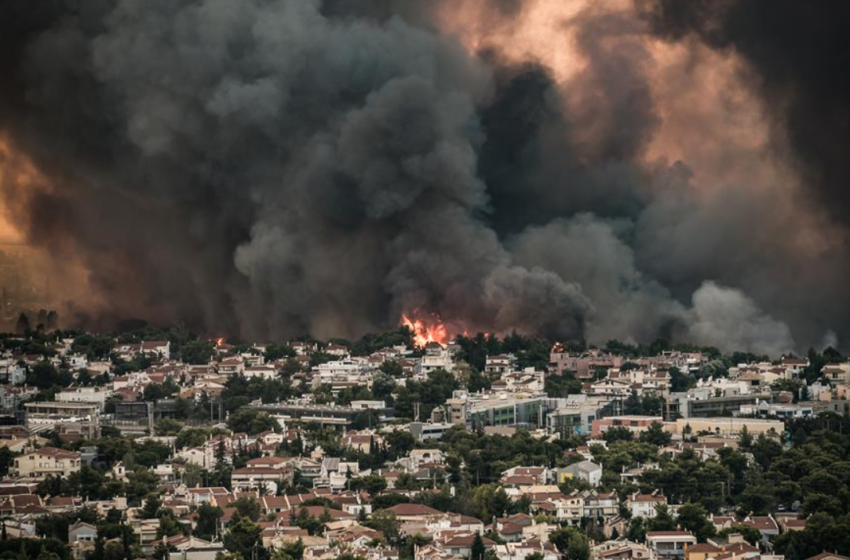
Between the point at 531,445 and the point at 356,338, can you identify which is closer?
the point at 531,445

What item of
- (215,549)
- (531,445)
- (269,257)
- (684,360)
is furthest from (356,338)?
(215,549)

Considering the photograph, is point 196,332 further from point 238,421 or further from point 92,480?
point 92,480

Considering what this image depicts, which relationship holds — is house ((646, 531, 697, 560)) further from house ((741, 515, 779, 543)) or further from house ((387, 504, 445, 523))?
house ((387, 504, 445, 523))

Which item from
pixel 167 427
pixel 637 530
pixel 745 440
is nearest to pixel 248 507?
pixel 637 530

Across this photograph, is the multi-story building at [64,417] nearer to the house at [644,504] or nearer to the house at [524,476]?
the house at [524,476]

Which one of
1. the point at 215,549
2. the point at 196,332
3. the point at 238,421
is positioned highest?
the point at 196,332

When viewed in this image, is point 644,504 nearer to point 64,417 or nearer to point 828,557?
point 828,557

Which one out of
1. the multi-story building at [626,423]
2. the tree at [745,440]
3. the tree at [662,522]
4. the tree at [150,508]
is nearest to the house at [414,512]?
the tree at [662,522]

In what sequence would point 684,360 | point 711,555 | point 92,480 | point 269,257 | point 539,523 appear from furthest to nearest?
point 269,257 → point 684,360 → point 92,480 → point 539,523 → point 711,555
